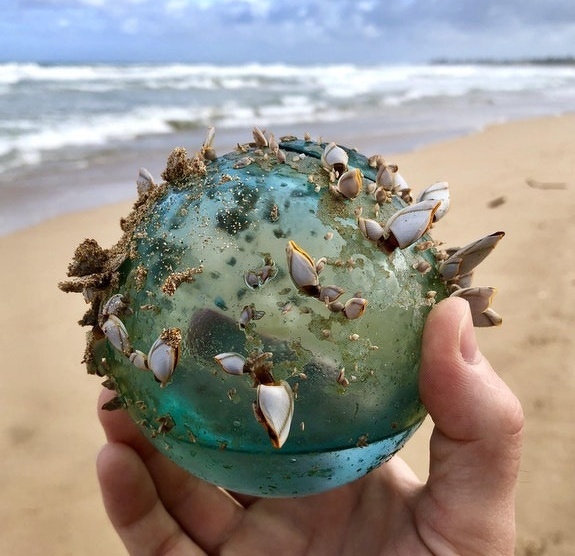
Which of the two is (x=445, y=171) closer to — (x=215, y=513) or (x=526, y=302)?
(x=526, y=302)

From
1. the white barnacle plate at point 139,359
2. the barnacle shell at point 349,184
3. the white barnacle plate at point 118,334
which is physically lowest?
the white barnacle plate at point 139,359

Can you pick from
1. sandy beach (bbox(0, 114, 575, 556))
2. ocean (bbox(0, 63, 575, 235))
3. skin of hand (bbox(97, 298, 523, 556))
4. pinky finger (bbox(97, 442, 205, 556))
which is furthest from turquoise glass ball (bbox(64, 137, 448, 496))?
ocean (bbox(0, 63, 575, 235))

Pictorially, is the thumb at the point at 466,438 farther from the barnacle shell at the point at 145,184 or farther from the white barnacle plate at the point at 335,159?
the barnacle shell at the point at 145,184

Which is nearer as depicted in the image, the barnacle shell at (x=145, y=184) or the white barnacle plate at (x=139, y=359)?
the white barnacle plate at (x=139, y=359)

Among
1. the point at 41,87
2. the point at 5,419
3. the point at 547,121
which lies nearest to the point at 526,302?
the point at 5,419

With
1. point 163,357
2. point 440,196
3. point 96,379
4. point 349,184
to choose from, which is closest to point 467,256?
point 440,196

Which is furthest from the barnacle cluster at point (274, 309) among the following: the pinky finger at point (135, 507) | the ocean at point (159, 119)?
the ocean at point (159, 119)

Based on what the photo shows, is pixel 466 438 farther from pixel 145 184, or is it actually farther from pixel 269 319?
pixel 145 184
